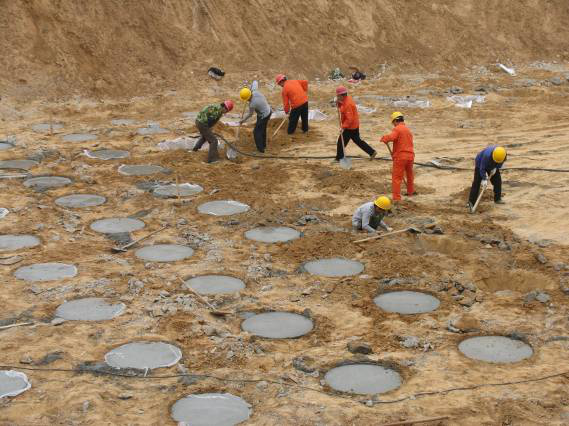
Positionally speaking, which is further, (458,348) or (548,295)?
(548,295)

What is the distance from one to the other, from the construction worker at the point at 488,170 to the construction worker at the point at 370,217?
4.95 feet

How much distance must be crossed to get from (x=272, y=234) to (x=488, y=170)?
10.3 feet

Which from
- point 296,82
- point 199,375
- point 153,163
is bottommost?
point 199,375

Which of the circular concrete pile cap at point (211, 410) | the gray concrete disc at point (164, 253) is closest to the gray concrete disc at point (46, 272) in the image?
the gray concrete disc at point (164, 253)

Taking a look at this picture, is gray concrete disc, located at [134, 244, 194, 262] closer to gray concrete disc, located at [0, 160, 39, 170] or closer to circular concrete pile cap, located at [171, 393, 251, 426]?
circular concrete pile cap, located at [171, 393, 251, 426]

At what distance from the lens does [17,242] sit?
10.2 metres

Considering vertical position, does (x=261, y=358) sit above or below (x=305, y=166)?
below

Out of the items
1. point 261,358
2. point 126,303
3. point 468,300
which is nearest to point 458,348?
point 468,300

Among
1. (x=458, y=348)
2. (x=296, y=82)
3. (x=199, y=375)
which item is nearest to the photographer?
(x=199, y=375)

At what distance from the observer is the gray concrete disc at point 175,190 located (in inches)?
485

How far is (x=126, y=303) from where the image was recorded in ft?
27.9

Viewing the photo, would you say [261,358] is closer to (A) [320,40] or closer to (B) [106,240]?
(B) [106,240]

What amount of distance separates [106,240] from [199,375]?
158 inches

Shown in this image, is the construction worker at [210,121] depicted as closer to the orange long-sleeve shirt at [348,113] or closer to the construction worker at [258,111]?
the construction worker at [258,111]
